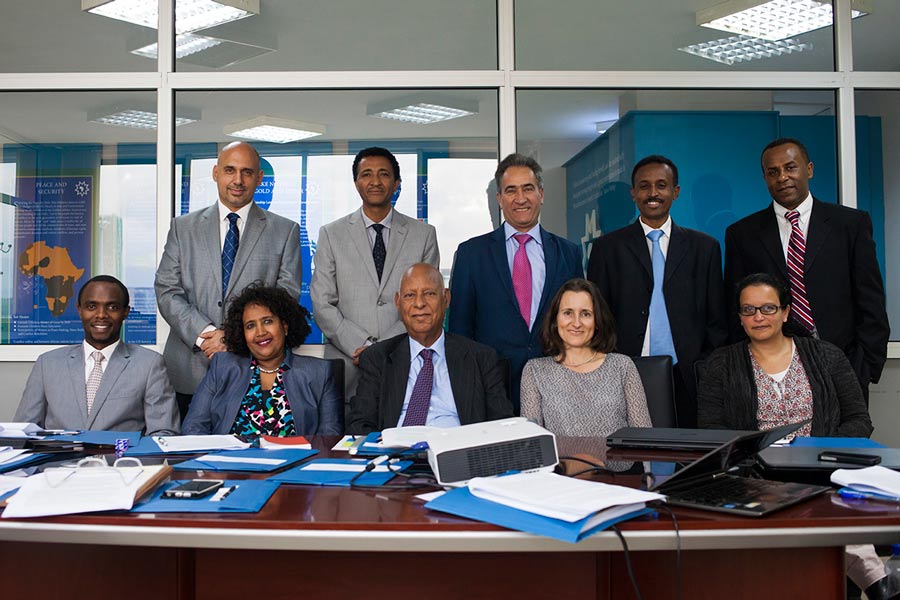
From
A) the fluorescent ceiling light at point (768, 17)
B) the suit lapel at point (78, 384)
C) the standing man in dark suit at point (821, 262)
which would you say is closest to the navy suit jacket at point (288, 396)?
the suit lapel at point (78, 384)

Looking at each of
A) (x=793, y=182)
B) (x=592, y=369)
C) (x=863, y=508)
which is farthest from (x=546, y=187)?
(x=863, y=508)

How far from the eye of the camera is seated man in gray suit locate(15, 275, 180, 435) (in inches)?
128

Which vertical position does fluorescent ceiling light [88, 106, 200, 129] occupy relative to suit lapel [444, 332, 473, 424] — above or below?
above

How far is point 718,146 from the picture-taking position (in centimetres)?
446

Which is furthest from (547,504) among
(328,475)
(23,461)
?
(23,461)

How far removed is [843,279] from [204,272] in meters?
2.98

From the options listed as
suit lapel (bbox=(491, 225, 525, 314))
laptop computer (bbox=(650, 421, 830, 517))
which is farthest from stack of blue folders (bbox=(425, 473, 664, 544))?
suit lapel (bbox=(491, 225, 525, 314))

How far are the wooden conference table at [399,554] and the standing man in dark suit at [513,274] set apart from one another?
174 cm

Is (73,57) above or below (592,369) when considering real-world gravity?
above

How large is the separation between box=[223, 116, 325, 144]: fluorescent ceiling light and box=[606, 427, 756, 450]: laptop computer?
9.10ft

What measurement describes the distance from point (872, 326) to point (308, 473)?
2.81m

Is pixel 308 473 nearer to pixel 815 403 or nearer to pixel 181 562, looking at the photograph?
pixel 181 562

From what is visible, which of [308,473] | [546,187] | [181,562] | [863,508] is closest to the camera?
[863,508]

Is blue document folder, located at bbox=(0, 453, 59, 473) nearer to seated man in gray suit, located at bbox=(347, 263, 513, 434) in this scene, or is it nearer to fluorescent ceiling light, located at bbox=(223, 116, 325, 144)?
seated man in gray suit, located at bbox=(347, 263, 513, 434)
